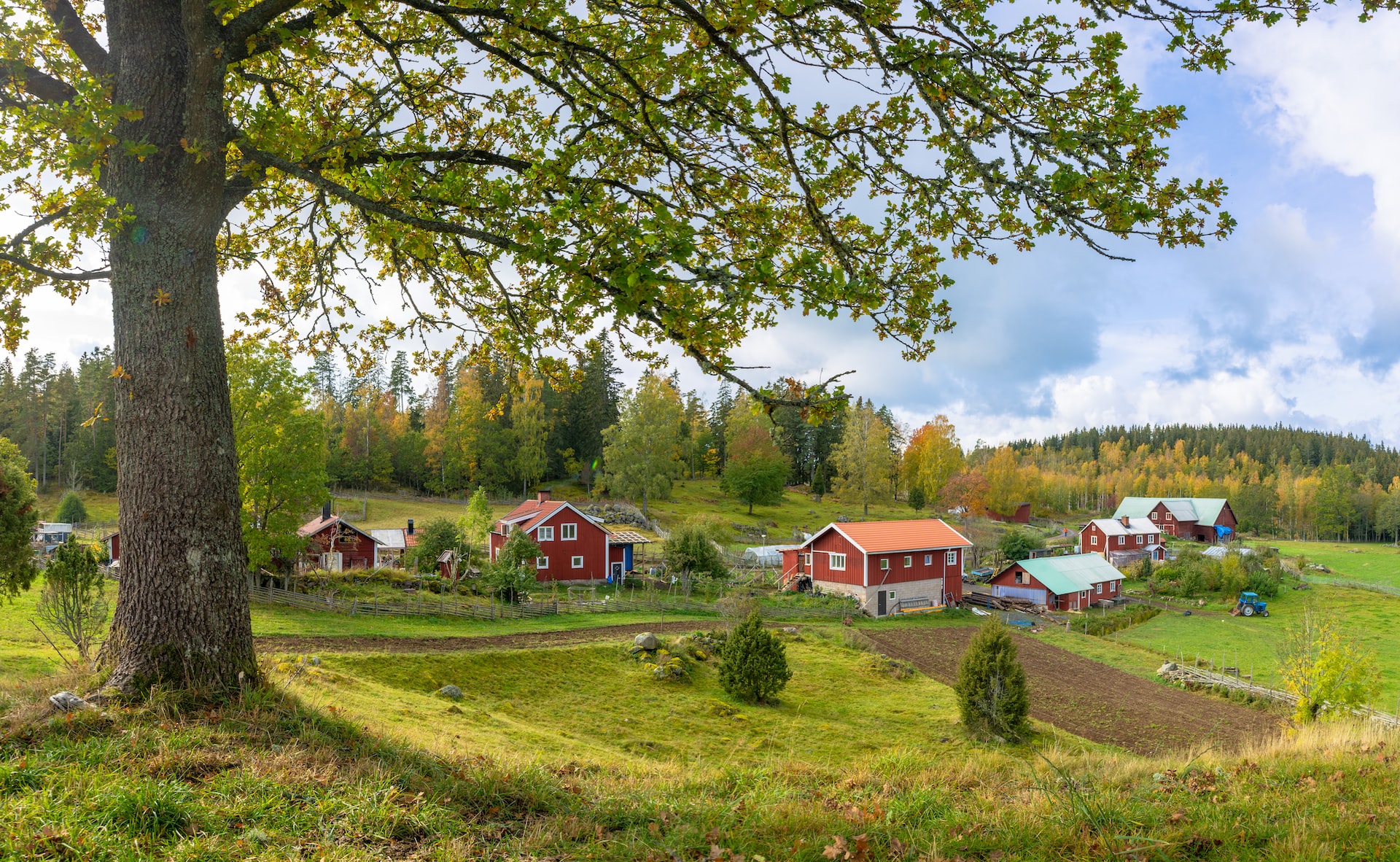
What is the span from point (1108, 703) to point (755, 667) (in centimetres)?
1360

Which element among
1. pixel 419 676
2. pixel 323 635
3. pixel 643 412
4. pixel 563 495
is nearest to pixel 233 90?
pixel 419 676

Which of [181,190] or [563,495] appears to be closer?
[181,190]

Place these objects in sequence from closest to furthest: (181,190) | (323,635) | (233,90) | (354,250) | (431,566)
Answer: (181,190)
(233,90)
(354,250)
(323,635)
(431,566)

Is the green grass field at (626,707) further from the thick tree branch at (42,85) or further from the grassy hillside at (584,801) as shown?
the thick tree branch at (42,85)

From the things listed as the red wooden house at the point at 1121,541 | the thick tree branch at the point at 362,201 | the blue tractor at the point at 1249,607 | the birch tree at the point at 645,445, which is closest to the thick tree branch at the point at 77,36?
the thick tree branch at the point at 362,201

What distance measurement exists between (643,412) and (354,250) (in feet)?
161

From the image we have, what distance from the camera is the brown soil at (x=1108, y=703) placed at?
21156 mm

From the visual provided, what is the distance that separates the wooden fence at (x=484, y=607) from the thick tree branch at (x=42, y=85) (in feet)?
84.6

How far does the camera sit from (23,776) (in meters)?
4.40

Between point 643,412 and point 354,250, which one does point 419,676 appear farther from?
point 643,412

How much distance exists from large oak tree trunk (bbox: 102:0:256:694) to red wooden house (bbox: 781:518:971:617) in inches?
1409

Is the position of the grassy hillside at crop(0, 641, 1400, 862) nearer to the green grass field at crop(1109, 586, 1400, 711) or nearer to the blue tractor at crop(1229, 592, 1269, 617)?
the green grass field at crop(1109, 586, 1400, 711)

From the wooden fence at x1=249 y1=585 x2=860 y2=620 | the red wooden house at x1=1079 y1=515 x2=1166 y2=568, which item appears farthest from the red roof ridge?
the red wooden house at x1=1079 y1=515 x2=1166 y2=568

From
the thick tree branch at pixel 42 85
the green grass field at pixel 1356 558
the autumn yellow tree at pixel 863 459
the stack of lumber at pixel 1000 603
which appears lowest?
the green grass field at pixel 1356 558
